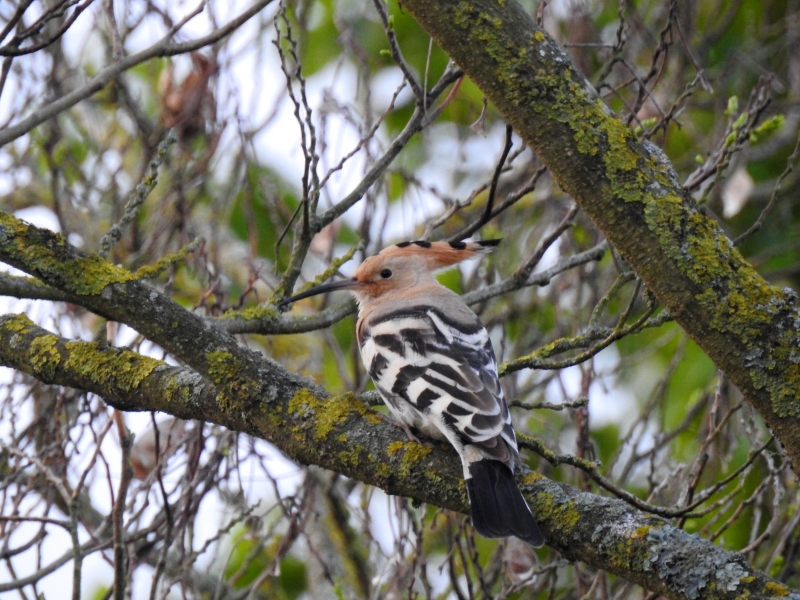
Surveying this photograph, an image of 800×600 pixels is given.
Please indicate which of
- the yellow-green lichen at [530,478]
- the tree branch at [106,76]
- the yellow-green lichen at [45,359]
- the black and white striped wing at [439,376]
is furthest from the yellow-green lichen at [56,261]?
the yellow-green lichen at [530,478]

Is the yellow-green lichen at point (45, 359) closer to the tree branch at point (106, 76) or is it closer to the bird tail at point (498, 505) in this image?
the tree branch at point (106, 76)

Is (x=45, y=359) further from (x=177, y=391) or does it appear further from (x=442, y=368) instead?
(x=442, y=368)


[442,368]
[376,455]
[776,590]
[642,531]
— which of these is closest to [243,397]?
[376,455]

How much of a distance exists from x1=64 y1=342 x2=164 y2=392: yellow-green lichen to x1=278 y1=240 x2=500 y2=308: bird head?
4.27 feet

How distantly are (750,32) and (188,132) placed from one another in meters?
3.70

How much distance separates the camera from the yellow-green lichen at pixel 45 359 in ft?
6.90

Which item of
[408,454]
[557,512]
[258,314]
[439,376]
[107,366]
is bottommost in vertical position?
[557,512]

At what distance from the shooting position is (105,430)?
2.49 metres

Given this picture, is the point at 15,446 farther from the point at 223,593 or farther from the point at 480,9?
the point at 480,9

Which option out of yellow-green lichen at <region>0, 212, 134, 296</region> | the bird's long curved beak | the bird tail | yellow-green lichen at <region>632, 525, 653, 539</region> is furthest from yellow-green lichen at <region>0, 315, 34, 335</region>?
yellow-green lichen at <region>632, 525, 653, 539</region>

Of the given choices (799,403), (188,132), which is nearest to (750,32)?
(188,132)

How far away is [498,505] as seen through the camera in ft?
6.18

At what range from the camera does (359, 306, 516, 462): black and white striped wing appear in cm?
224

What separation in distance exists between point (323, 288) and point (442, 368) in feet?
2.18
